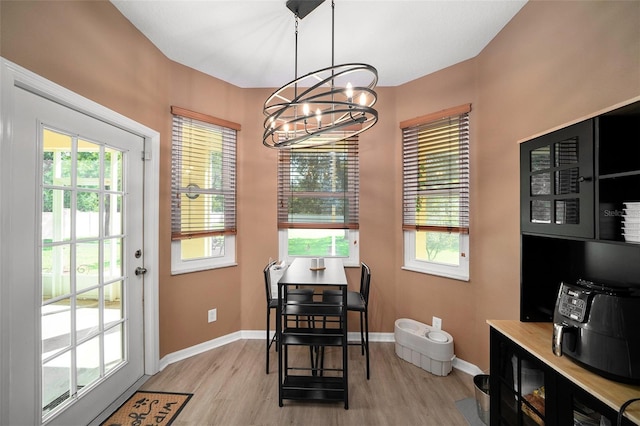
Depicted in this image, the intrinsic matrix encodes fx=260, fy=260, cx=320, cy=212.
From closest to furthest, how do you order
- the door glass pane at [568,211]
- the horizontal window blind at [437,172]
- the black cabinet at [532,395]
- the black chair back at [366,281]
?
the black cabinet at [532,395] < the door glass pane at [568,211] < the black chair back at [366,281] < the horizontal window blind at [437,172]

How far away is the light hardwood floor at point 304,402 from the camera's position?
1810 millimetres

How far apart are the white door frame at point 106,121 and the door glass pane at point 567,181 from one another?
261 cm

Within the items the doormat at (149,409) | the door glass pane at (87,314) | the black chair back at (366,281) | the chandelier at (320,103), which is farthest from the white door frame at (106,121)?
the black chair back at (366,281)

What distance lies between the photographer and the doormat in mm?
1772

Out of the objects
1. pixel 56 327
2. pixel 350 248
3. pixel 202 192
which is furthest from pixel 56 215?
pixel 350 248

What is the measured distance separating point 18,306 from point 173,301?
4.02 feet

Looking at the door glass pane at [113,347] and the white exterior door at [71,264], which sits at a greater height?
the white exterior door at [71,264]

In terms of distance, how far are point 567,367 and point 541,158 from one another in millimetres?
969

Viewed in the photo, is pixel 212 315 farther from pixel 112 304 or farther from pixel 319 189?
pixel 319 189

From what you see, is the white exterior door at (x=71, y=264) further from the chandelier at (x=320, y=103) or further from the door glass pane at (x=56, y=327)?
the chandelier at (x=320, y=103)

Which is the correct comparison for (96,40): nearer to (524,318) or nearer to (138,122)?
(138,122)

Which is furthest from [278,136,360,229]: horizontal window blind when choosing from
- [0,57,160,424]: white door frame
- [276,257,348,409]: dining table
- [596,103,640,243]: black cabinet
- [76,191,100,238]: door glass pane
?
[596,103,640,243]: black cabinet

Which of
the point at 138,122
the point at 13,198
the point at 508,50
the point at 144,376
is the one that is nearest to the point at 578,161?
the point at 508,50

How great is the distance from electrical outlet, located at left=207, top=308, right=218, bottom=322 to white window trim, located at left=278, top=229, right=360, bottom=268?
874mm
